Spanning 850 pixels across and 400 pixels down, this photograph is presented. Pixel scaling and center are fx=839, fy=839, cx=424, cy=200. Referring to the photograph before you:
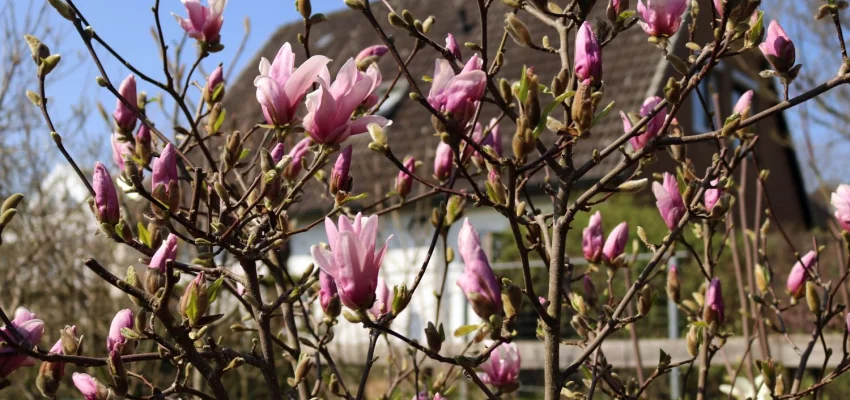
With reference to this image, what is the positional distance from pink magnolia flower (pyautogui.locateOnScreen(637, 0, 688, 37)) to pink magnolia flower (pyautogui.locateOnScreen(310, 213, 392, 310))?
1.83 feet

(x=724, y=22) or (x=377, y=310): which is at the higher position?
(x=724, y=22)

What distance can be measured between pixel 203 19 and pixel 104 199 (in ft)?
1.71

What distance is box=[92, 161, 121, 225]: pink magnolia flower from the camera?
1.24m

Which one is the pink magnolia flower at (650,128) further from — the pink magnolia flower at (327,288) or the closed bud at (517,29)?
the pink magnolia flower at (327,288)

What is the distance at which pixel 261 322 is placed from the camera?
4.12ft

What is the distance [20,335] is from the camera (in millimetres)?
1095

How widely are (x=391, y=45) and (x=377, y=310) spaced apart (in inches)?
24.2

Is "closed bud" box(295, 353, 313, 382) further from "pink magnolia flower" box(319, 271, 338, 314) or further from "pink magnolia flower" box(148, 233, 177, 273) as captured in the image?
"pink magnolia flower" box(148, 233, 177, 273)

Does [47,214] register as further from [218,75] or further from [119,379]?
[119,379]

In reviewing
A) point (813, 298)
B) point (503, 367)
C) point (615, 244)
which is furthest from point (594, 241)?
point (813, 298)

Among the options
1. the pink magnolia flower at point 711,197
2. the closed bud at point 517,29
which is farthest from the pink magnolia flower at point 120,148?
the pink magnolia flower at point 711,197

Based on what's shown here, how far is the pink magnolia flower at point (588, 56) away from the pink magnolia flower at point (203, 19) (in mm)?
733

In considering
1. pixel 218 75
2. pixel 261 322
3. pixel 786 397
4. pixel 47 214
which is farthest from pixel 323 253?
pixel 47 214

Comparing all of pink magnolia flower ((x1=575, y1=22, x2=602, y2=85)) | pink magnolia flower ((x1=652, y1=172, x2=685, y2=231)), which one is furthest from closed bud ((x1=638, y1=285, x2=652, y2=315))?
pink magnolia flower ((x1=575, y1=22, x2=602, y2=85))
